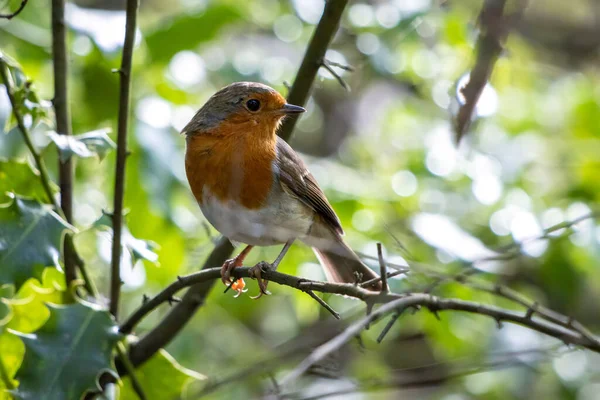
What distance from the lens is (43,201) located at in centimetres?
299

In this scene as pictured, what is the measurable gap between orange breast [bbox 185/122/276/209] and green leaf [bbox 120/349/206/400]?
0.71m

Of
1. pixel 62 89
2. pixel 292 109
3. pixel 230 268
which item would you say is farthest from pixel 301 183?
pixel 62 89

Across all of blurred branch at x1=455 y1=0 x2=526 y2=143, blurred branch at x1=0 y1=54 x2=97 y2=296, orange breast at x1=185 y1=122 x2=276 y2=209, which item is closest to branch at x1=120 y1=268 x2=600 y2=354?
blurred branch at x1=0 y1=54 x2=97 y2=296

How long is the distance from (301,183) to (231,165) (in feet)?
1.15

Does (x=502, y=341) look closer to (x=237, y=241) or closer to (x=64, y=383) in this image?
(x=237, y=241)

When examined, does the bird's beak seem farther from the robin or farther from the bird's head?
the bird's head

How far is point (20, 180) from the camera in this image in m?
2.96

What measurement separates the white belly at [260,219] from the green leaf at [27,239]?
71 cm

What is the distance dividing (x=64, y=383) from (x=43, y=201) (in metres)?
0.70

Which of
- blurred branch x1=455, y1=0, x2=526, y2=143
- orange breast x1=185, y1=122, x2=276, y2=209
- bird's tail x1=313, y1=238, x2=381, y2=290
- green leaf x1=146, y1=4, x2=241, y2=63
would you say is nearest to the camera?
blurred branch x1=455, y1=0, x2=526, y2=143

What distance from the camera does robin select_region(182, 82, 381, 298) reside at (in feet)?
11.0

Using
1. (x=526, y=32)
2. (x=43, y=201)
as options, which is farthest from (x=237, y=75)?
(x=526, y=32)

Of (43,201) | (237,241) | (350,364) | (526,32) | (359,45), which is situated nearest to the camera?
(43,201)

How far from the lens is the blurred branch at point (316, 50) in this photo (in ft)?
9.80
